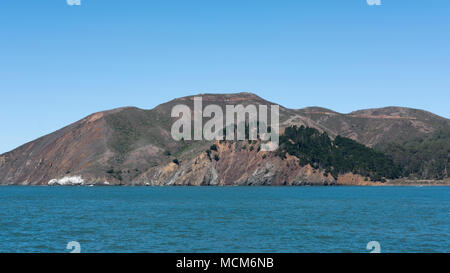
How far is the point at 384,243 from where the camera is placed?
5891 cm

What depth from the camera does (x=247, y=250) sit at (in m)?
53.2

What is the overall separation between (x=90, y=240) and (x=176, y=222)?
77.5ft

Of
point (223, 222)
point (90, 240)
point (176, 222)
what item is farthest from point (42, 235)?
point (223, 222)

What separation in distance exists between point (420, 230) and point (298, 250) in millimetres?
24043
